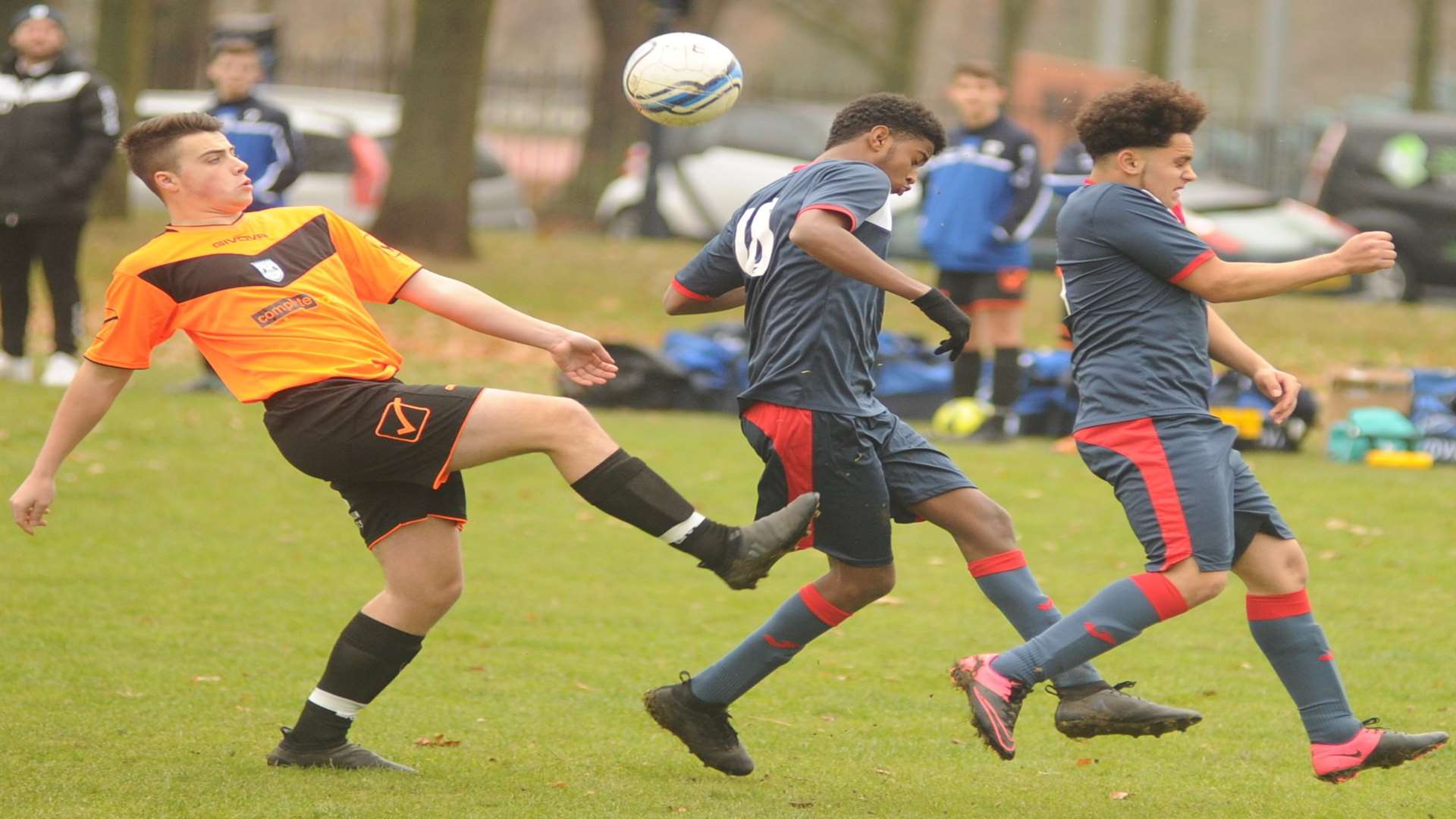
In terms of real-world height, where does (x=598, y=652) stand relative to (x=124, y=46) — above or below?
below

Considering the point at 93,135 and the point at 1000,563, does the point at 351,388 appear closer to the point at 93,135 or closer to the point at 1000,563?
the point at 1000,563

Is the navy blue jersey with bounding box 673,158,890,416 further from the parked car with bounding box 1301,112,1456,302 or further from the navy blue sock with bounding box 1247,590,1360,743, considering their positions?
the parked car with bounding box 1301,112,1456,302

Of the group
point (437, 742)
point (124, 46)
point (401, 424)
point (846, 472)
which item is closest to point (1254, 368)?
point (846, 472)

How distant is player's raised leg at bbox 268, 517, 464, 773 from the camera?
16.1ft

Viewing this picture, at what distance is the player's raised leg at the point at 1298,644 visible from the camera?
187 inches

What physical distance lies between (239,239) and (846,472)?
179cm

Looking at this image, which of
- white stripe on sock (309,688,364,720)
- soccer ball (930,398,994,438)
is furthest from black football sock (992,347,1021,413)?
white stripe on sock (309,688,364,720)

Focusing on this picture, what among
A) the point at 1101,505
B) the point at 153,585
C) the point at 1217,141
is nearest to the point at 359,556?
the point at 153,585

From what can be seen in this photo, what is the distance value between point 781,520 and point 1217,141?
91.9 ft

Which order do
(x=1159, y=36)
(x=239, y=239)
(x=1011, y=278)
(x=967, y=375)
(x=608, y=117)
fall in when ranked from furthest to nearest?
(x=608, y=117) → (x=1159, y=36) → (x=967, y=375) → (x=1011, y=278) → (x=239, y=239)

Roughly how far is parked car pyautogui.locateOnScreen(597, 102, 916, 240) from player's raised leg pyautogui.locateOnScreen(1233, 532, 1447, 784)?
1581cm

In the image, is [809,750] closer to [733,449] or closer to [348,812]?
[348,812]

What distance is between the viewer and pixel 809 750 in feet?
18.1

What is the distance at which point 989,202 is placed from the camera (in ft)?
36.2
